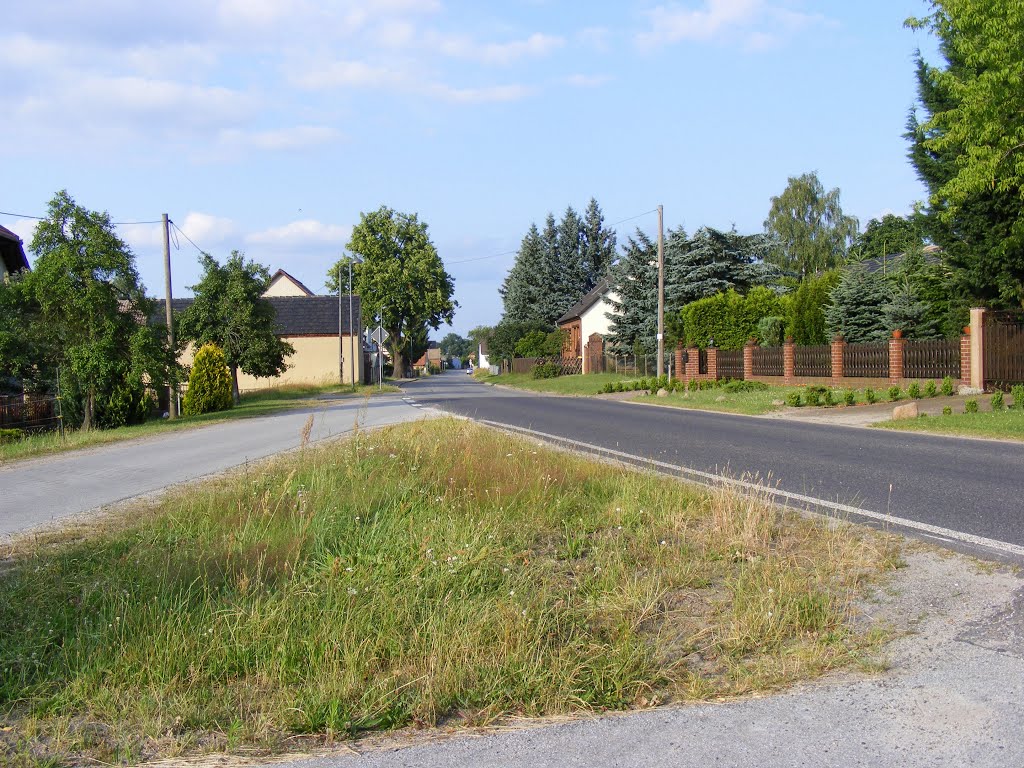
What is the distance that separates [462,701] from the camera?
3.93 meters

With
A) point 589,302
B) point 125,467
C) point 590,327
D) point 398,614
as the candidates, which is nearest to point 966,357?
point 125,467

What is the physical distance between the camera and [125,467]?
12102 mm

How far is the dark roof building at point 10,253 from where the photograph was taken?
30.5 meters

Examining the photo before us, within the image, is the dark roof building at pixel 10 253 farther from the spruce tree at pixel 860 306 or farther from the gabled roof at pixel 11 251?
the spruce tree at pixel 860 306

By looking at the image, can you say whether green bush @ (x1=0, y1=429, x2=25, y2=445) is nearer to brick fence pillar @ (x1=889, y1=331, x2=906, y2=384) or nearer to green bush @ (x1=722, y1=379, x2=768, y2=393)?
green bush @ (x1=722, y1=379, x2=768, y2=393)

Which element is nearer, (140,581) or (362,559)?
(140,581)

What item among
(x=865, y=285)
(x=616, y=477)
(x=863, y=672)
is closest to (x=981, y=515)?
(x=616, y=477)

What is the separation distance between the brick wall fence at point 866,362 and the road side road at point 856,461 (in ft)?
25.8

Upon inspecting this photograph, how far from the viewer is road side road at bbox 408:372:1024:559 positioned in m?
7.62

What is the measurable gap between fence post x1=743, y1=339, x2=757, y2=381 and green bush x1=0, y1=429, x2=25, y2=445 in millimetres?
24547

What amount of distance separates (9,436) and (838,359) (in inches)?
907

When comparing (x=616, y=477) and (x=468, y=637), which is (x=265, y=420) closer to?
(x=616, y=477)

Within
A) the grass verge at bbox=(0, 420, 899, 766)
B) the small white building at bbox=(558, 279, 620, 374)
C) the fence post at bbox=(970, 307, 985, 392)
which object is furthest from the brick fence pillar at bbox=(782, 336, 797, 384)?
the grass verge at bbox=(0, 420, 899, 766)

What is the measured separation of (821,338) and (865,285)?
10.4 ft
